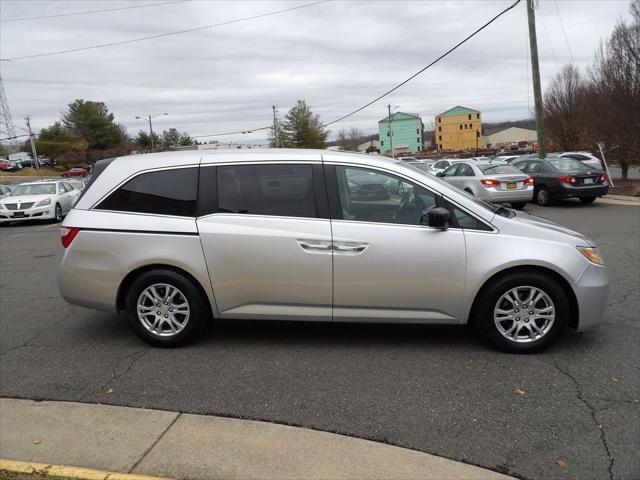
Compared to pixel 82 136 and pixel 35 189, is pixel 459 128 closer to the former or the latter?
pixel 82 136

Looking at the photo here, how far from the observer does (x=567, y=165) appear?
52.1ft

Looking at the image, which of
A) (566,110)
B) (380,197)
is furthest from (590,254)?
(566,110)

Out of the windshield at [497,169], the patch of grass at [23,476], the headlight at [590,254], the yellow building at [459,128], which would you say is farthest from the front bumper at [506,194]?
the yellow building at [459,128]

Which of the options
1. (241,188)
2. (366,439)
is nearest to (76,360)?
(241,188)

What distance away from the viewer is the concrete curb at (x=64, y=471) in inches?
108

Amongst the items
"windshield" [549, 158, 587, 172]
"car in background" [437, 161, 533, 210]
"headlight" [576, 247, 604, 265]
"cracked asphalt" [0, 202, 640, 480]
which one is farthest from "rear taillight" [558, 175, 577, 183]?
"headlight" [576, 247, 604, 265]

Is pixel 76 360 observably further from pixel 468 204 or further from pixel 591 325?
pixel 591 325

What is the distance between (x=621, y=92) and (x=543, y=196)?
7.83 metres

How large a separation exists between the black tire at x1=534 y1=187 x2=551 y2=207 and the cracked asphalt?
1071 centimetres

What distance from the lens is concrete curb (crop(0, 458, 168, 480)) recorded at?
108 inches

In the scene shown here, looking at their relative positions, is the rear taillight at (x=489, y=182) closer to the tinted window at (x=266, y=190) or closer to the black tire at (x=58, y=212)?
Answer: the tinted window at (x=266, y=190)

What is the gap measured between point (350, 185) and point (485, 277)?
4.48ft

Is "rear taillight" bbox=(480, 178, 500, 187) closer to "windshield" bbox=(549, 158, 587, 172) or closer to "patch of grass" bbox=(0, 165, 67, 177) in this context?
"windshield" bbox=(549, 158, 587, 172)

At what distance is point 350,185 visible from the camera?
4449 millimetres
